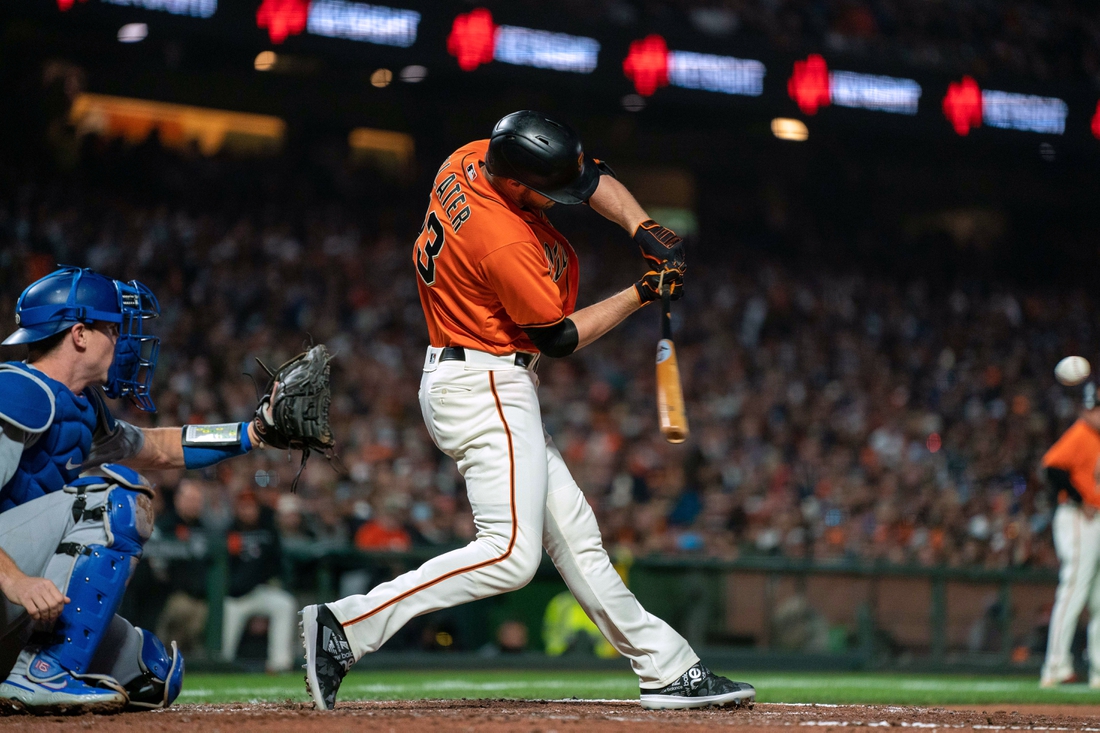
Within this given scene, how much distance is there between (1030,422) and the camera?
13.5 meters

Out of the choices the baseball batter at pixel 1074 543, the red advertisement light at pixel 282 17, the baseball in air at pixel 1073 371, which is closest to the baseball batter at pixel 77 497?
the baseball in air at pixel 1073 371

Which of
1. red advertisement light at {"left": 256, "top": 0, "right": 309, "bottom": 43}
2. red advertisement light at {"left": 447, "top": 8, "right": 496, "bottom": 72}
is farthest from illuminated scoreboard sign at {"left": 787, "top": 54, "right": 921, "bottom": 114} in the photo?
red advertisement light at {"left": 256, "top": 0, "right": 309, "bottom": 43}

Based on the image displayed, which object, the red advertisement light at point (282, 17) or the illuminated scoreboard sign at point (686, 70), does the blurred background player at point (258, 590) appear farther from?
the illuminated scoreboard sign at point (686, 70)

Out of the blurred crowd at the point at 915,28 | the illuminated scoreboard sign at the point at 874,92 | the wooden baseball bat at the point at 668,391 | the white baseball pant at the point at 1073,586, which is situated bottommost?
the white baseball pant at the point at 1073,586

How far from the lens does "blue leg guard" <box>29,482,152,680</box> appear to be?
10.3 ft

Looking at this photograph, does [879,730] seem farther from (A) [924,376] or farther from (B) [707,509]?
(A) [924,376]

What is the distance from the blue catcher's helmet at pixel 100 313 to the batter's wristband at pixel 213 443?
0.59ft

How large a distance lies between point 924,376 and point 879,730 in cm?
1197

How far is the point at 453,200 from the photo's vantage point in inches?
137

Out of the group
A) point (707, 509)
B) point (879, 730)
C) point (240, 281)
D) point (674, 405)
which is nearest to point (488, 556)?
point (674, 405)

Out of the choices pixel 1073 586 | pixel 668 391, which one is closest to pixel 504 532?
pixel 668 391

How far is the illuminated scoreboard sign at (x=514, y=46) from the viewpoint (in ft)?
36.2

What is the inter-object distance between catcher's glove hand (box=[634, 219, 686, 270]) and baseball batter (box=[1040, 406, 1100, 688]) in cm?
473

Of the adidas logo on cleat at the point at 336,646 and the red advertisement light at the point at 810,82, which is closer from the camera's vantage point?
the adidas logo on cleat at the point at 336,646
